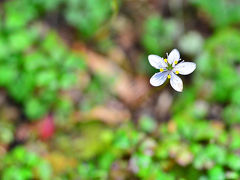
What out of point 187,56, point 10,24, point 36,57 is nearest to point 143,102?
point 187,56

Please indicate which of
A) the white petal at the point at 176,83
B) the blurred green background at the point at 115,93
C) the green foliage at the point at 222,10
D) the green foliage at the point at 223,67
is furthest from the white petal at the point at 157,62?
the green foliage at the point at 222,10

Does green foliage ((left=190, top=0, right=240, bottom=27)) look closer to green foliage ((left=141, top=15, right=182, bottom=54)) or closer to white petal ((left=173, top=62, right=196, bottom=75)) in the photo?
green foliage ((left=141, top=15, right=182, bottom=54))

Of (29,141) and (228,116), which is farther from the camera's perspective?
(29,141)

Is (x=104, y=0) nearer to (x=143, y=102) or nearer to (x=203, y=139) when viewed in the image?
(x=143, y=102)

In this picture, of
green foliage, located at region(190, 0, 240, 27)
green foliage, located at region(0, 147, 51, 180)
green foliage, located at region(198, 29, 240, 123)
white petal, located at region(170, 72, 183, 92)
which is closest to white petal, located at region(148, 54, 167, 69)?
white petal, located at region(170, 72, 183, 92)

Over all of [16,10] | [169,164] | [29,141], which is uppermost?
[16,10]

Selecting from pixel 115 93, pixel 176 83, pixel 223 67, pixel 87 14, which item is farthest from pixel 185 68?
pixel 87 14
